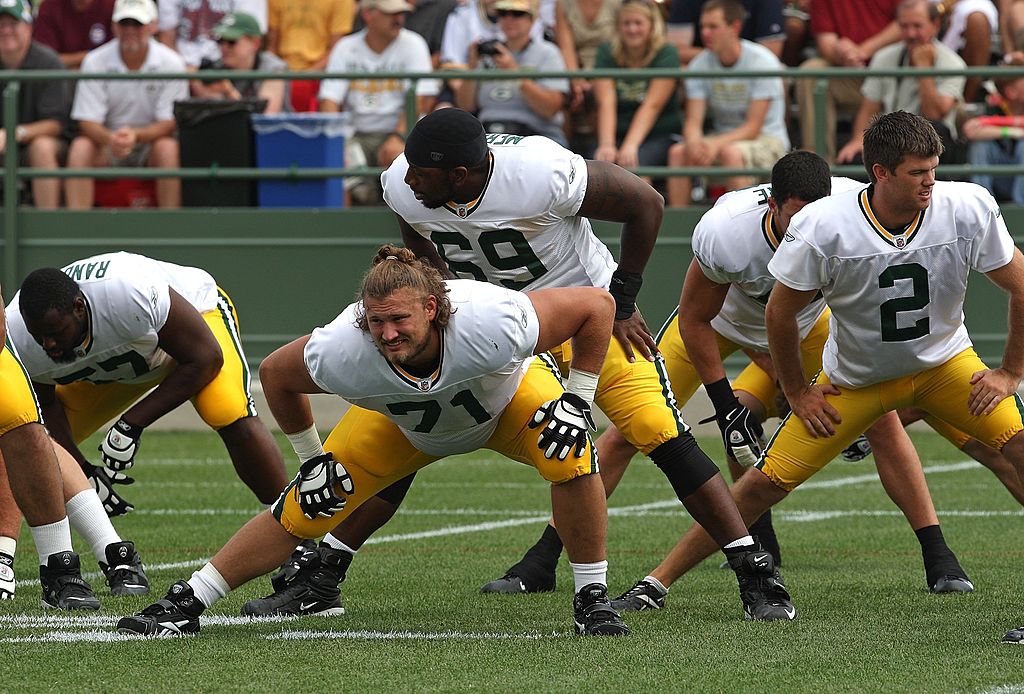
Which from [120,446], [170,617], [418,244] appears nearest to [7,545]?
[120,446]

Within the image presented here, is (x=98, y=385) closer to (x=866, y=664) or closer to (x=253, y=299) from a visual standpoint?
(x=866, y=664)

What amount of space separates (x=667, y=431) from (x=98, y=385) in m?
2.52

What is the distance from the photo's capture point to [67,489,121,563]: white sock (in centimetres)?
585

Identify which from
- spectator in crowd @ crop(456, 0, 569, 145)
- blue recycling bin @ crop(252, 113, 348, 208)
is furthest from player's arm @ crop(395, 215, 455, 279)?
blue recycling bin @ crop(252, 113, 348, 208)

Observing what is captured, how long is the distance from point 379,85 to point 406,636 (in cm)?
708

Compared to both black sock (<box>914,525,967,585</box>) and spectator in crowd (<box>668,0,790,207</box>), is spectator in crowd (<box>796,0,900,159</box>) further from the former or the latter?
black sock (<box>914,525,967,585</box>)

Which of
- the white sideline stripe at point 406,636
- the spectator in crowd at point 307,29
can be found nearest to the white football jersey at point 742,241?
the white sideline stripe at point 406,636

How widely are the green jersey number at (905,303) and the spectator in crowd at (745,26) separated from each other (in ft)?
21.8

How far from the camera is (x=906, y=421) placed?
6824mm

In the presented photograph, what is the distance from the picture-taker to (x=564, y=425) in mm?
4746

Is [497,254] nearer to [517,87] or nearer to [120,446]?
[120,446]

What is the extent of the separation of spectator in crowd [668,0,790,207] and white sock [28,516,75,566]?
21.7ft

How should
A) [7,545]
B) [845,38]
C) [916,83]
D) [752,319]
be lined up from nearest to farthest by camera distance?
[7,545] → [752,319] → [916,83] → [845,38]

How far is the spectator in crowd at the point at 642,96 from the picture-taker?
36.9ft
